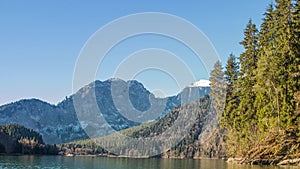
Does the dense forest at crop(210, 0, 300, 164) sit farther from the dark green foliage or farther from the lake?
the lake

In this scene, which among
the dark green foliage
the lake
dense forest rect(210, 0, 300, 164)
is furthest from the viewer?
the lake

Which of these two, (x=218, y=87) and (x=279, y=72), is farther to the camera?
(x=218, y=87)

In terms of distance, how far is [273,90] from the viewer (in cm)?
5000

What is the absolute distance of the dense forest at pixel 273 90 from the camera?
35.4 m

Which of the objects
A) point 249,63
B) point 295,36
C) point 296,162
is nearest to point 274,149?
point 296,162

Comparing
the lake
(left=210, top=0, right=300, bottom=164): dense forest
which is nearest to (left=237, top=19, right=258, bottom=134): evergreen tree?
(left=210, top=0, right=300, bottom=164): dense forest

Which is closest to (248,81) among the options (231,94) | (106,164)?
(231,94)

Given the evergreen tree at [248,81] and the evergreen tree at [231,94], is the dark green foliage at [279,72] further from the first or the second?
the evergreen tree at [231,94]

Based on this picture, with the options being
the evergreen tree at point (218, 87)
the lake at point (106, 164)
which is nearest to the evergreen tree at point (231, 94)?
the evergreen tree at point (218, 87)

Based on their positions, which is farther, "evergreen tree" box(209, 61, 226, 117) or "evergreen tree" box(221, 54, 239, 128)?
"evergreen tree" box(209, 61, 226, 117)

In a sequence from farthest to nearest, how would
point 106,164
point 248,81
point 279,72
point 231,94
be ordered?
1. point 106,164
2. point 231,94
3. point 248,81
4. point 279,72

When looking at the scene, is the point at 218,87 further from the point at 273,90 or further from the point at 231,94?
the point at 273,90

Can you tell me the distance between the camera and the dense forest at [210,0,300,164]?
3541 centimetres

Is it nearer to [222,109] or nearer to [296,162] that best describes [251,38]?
[222,109]
